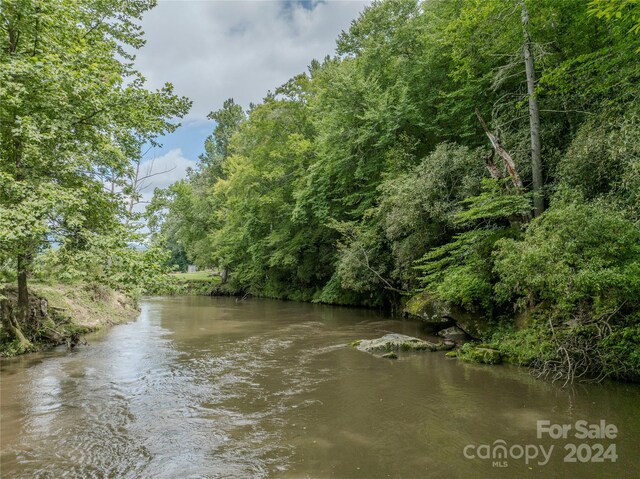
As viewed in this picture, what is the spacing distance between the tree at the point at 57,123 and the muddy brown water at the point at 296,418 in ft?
10.5

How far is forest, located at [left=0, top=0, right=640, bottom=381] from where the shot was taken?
7.41 metres

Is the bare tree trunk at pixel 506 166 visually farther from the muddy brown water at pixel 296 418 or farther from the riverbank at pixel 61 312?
the riverbank at pixel 61 312

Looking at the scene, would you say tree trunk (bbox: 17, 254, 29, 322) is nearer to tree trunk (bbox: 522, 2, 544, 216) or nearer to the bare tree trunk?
the bare tree trunk

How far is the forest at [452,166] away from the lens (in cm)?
741

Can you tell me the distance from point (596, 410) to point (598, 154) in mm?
5909

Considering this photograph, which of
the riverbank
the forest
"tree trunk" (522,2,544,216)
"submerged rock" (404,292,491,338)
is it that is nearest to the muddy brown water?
the riverbank

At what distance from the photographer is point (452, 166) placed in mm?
13016

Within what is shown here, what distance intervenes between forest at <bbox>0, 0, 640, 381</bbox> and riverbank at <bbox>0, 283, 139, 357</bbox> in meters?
0.60

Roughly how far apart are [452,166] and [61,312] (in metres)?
14.1

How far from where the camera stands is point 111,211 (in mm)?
10039

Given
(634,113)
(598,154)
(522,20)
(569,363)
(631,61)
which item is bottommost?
(569,363)

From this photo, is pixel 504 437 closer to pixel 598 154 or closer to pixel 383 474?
pixel 383 474

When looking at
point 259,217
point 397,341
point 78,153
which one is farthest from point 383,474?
point 259,217

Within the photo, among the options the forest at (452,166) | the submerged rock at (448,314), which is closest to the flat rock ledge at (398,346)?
the submerged rock at (448,314)
